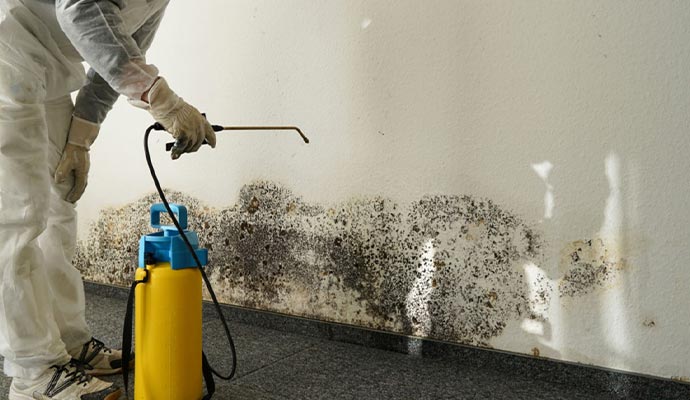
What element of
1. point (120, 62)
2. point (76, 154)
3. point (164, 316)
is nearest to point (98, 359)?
point (164, 316)

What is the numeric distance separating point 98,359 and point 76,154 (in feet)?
1.86

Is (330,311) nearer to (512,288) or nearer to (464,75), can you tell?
(512,288)

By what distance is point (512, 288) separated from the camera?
1.48 metres

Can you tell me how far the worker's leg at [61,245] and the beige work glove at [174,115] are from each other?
0.40 metres

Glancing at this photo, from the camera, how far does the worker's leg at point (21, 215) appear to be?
1.17 metres

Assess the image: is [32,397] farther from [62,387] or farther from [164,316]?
[164,316]

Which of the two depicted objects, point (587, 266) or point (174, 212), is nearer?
point (174, 212)

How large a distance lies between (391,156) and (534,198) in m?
0.45

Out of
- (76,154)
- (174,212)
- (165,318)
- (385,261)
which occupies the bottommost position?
(165,318)

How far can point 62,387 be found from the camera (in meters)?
1.21

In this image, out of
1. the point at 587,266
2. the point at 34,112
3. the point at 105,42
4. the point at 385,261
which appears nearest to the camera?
the point at 105,42

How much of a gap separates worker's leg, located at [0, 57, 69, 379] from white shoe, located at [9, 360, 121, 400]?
0.08ft

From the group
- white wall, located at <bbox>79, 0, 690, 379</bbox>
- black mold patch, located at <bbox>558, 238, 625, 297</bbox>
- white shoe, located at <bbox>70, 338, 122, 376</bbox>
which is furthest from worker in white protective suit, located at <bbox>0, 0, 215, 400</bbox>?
black mold patch, located at <bbox>558, 238, 625, 297</bbox>

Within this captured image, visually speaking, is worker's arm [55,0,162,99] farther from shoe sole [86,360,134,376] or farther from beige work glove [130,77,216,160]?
shoe sole [86,360,134,376]
